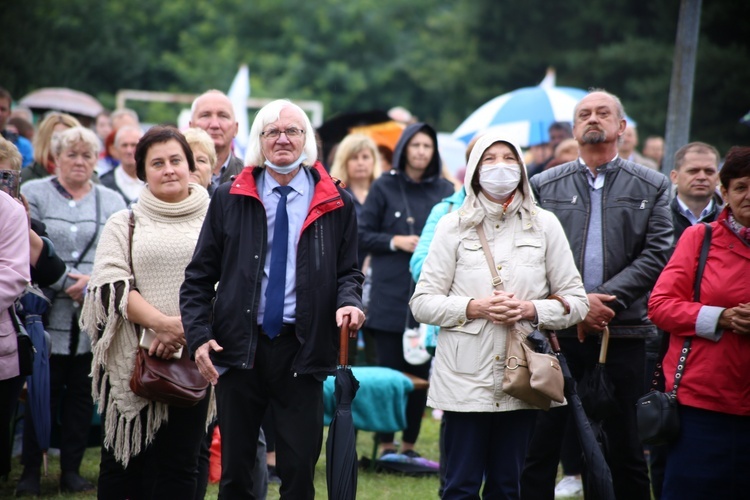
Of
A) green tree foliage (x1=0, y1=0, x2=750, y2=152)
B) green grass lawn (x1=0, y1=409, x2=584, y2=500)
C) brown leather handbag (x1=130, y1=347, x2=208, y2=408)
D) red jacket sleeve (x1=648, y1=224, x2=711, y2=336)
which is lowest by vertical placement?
green grass lawn (x1=0, y1=409, x2=584, y2=500)

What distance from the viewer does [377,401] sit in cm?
766

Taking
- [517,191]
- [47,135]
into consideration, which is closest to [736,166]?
[517,191]

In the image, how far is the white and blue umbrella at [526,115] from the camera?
11992 mm

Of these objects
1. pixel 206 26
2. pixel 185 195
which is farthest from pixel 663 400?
pixel 206 26

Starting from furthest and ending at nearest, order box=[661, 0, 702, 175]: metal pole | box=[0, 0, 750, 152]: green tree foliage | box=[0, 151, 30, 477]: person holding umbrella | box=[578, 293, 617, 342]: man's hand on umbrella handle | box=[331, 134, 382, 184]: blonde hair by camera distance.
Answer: box=[0, 0, 750, 152]: green tree foliage < box=[331, 134, 382, 184]: blonde hair < box=[661, 0, 702, 175]: metal pole < box=[578, 293, 617, 342]: man's hand on umbrella handle < box=[0, 151, 30, 477]: person holding umbrella

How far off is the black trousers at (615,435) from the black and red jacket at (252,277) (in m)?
1.58

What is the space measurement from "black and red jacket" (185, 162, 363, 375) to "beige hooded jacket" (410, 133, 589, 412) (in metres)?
0.49

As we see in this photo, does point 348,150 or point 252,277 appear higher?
point 348,150

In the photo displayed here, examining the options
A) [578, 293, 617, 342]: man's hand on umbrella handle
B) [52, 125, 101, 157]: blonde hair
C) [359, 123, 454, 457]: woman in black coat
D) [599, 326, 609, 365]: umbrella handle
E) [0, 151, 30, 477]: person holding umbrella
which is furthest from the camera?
[359, 123, 454, 457]: woman in black coat

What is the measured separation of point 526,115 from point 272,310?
26.4 feet

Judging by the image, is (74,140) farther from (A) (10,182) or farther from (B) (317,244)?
(B) (317,244)

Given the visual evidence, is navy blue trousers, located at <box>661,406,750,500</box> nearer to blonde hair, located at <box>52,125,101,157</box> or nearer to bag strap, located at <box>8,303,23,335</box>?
bag strap, located at <box>8,303,23,335</box>

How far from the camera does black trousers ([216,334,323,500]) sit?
4781 mm

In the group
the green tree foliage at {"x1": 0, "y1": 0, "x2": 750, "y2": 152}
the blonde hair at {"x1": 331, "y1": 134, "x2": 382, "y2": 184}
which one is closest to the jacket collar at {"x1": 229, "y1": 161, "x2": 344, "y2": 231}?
the blonde hair at {"x1": 331, "y1": 134, "x2": 382, "y2": 184}
